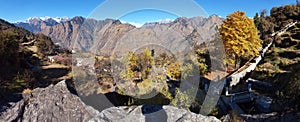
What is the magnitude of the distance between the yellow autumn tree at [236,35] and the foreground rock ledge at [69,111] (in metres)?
10.6

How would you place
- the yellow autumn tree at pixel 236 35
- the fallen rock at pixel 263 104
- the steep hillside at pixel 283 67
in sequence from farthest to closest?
the yellow autumn tree at pixel 236 35, the fallen rock at pixel 263 104, the steep hillside at pixel 283 67

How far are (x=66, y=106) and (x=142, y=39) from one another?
3.58 meters

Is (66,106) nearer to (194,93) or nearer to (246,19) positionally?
(194,93)

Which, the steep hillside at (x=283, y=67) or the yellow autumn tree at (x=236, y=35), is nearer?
the steep hillside at (x=283, y=67)

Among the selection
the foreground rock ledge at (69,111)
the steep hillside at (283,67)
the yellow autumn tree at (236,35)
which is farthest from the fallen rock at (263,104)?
the yellow autumn tree at (236,35)

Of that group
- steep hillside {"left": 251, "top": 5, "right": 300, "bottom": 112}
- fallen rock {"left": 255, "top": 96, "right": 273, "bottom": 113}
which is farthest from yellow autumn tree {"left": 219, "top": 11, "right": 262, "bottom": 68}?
fallen rock {"left": 255, "top": 96, "right": 273, "bottom": 113}

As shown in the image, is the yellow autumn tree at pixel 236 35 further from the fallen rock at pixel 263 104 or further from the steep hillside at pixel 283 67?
the fallen rock at pixel 263 104

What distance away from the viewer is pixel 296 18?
32.9 metres

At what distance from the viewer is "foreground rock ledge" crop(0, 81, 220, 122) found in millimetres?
5156

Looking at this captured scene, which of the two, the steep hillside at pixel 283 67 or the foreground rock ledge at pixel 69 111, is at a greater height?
the steep hillside at pixel 283 67

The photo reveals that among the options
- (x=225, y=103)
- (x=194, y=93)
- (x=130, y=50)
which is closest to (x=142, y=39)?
(x=130, y=50)

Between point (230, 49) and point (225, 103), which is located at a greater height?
point (230, 49)

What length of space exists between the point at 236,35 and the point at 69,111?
500 inches

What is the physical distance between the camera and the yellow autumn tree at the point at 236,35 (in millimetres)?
14438
